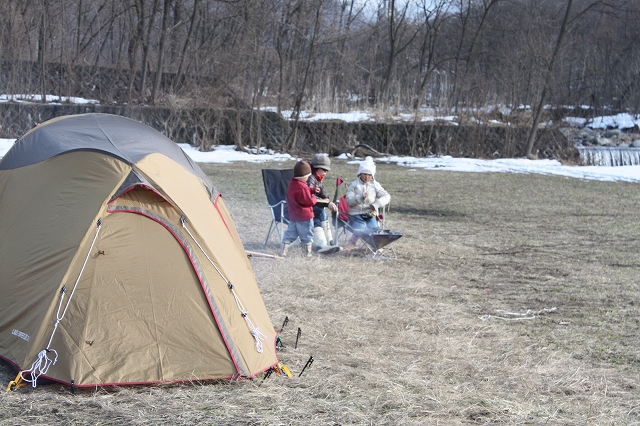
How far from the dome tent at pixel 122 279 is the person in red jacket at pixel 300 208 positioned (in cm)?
275

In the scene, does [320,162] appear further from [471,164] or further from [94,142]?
[471,164]

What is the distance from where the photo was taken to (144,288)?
3.97m

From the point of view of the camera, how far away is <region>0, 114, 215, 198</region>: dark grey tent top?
4.50 metres

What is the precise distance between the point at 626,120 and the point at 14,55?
80.7ft

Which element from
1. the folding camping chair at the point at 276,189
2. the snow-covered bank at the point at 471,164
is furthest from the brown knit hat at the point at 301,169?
the snow-covered bank at the point at 471,164

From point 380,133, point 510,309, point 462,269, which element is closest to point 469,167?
point 380,133

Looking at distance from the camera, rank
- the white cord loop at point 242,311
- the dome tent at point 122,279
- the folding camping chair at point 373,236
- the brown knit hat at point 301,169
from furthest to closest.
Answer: the brown knit hat at point 301,169 < the folding camping chair at point 373,236 < the white cord loop at point 242,311 < the dome tent at point 122,279

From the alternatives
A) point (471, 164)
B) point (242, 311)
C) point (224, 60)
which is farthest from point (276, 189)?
point (224, 60)

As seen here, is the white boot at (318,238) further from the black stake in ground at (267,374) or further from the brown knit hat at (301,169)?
the black stake in ground at (267,374)

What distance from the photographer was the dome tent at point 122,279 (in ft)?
12.3

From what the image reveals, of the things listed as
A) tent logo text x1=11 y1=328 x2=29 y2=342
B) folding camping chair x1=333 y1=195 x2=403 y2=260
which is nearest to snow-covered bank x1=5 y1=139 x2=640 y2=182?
folding camping chair x1=333 y1=195 x2=403 y2=260

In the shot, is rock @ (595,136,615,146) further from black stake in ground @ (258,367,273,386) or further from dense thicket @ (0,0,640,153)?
black stake in ground @ (258,367,273,386)

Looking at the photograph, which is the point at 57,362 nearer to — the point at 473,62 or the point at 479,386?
the point at 479,386

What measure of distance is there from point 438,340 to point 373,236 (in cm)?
250
